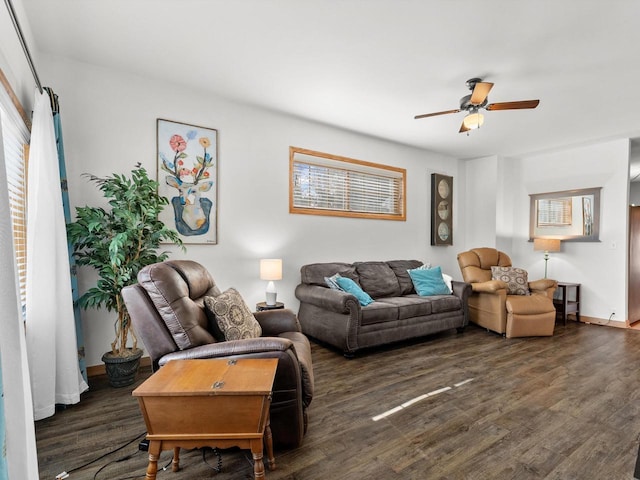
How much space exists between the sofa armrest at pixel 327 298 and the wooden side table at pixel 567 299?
352cm

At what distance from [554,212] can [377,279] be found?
11.1 ft

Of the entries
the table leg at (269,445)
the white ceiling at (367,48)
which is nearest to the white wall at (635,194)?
the white ceiling at (367,48)

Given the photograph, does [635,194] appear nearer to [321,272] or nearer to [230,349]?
[321,272]

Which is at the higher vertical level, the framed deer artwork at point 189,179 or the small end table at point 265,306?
the framed deer artwork at point 189,179

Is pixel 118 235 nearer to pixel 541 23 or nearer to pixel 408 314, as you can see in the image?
pixel 408 314

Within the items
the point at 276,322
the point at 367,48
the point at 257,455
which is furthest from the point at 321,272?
the point at 257,455

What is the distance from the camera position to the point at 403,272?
4.56 metres

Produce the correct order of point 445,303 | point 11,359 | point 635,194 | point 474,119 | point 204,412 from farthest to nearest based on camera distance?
point 635,194 → point 445,303 → point 474,119 → point 204,412 → point 11,359

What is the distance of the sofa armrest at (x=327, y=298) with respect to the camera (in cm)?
332

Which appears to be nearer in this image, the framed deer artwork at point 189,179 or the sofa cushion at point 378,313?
the framed deer artwork at point 189,179

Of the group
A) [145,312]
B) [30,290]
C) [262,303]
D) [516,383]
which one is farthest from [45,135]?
[516,383]

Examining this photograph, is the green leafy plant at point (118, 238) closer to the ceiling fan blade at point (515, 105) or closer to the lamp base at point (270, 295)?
the lamp base at point (270, 295)

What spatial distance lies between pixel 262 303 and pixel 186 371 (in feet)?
6.83

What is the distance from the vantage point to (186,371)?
149 centimetres
